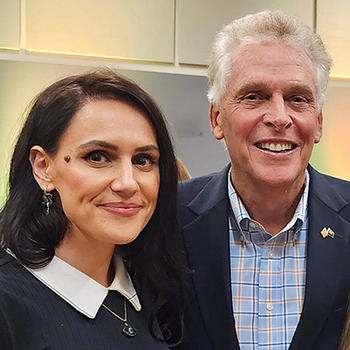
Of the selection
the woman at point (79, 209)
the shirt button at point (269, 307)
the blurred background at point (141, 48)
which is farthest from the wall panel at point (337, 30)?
the woman at point (79, 209)

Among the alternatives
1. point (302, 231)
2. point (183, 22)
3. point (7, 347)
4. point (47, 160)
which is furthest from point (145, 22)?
point (7, 347)

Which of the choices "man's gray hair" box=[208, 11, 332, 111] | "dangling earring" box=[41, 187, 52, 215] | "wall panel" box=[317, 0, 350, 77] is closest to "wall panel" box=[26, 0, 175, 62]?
"wall panel" box=[317, 0, 350, 77]

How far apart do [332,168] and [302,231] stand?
6.39 feet

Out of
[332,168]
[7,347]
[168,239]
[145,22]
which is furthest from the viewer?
[332,168]

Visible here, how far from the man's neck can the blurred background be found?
1.31m

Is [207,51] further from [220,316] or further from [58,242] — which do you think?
[58,242]

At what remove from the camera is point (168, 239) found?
162 cm

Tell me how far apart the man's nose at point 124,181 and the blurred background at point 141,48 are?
1.70 metres

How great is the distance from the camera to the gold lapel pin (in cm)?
171

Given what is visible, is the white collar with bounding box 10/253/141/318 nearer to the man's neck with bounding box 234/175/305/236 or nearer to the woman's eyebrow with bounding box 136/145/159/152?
the woman's eyebrow with bounding box 136/145/159/152

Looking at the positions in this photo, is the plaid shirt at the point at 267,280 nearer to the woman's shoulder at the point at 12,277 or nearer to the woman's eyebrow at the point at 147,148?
the woman's eyebrow at the point at 147,148

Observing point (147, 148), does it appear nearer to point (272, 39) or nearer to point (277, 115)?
point (277, 115)

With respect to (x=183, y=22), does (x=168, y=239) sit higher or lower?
lower

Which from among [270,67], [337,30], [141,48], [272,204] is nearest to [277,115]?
[270,67]
